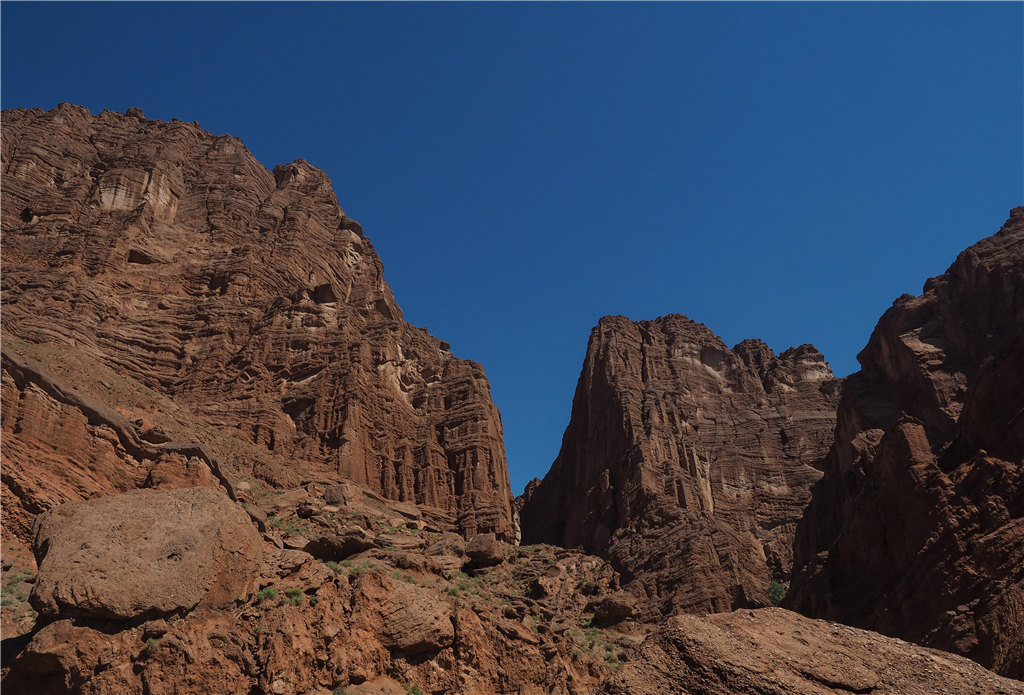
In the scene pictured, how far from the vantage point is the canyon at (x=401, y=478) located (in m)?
15.3

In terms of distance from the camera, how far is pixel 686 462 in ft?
279

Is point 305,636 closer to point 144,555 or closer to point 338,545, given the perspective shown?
point 144,555

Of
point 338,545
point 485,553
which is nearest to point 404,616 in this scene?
point 338,545

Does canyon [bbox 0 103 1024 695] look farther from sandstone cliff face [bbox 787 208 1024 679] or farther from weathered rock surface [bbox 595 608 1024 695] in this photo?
sandstone cliff face [bbox 787 208 1024 679]

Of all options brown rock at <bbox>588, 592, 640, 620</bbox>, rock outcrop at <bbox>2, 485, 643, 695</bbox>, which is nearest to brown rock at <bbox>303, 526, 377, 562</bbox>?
rock outcrop at <bbox>2, 485, 643, 695</bbox>

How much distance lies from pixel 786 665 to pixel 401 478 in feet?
155

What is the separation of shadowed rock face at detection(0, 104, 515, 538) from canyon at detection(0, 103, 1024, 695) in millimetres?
267

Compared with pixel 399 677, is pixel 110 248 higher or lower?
higher

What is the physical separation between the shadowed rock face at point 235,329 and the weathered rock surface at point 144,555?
24402 millimetres

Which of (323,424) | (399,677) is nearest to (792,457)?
(323,424)

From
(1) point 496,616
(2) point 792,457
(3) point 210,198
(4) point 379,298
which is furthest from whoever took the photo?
(2) point 792,457

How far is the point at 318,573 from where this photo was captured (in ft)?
65.8

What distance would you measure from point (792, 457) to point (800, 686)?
92.4m

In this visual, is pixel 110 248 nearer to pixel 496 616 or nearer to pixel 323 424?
pixel 323 424
